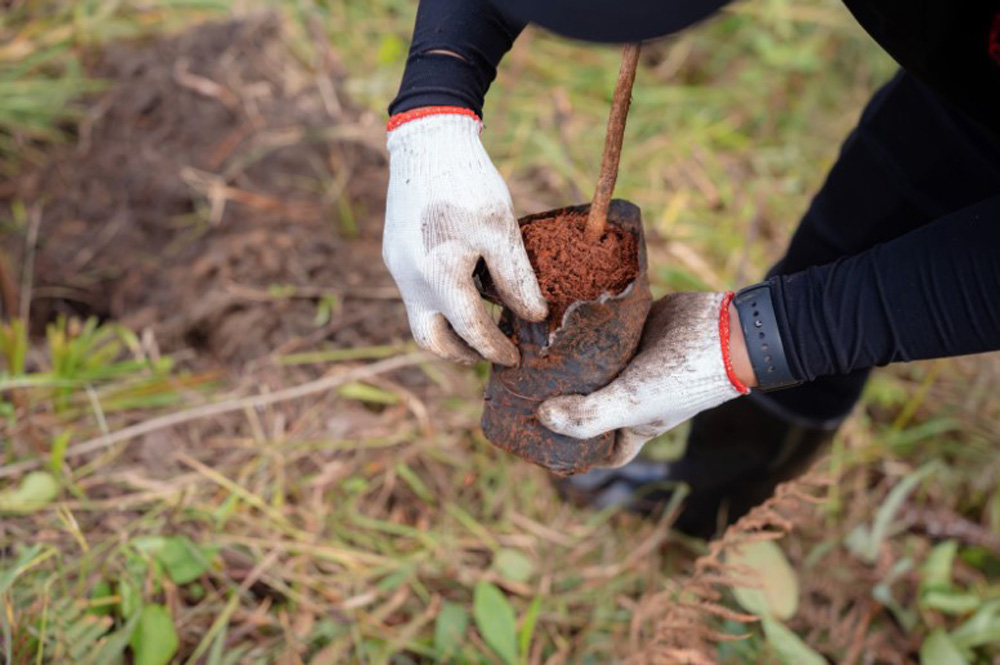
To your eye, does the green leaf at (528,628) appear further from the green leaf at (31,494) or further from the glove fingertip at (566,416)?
the green leaf at (31,494)

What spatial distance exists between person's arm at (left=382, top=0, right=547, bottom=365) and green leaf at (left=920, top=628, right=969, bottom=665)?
1.23 meters

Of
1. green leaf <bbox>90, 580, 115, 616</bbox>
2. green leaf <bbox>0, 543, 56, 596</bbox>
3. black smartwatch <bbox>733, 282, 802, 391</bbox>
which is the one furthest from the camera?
green leaf <bbox>90, 580, 115, 616</bbox>

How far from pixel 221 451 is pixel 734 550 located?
1210 mm

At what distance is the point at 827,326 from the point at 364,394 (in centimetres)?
125

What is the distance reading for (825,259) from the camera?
1614 millimetres

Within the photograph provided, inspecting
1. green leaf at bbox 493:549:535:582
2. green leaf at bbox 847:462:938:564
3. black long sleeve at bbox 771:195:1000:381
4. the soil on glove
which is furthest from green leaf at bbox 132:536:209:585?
green leaf at bbox 847:462:938:564

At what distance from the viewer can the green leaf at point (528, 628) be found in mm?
1589

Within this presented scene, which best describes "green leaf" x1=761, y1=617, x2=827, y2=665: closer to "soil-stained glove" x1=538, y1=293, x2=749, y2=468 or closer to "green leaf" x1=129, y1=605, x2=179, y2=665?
"soil-stained glove" x1=538, y1=293, x2=749, y2=468

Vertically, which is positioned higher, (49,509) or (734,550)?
(734,550)

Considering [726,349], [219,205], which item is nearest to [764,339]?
[726,349]

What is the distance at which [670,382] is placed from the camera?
47.3 inches

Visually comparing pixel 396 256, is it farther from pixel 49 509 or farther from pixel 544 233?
pixel 49 509

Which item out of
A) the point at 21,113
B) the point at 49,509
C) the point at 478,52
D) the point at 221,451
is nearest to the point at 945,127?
the point at 478,52

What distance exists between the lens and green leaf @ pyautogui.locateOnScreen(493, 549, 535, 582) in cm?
179
